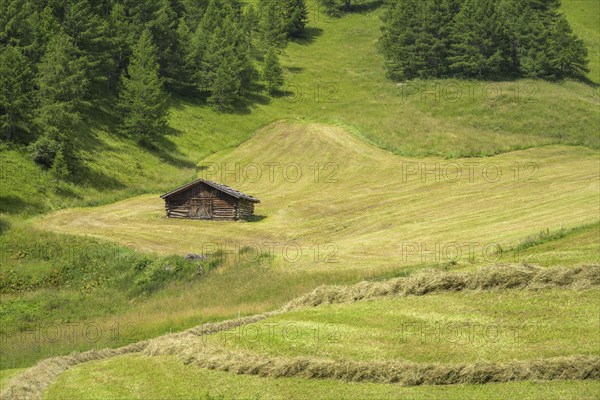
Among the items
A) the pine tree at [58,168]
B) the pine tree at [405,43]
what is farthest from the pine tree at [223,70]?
the pine tree at [58,168]

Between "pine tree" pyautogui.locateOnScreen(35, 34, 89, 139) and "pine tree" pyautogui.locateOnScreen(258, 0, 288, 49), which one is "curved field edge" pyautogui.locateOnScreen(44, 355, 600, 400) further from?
"pine tree" pyautogui.locateOnScreen(258, 0, 288, 49)

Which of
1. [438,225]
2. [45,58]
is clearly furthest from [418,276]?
[45,58]

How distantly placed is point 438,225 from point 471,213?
460 centimetres

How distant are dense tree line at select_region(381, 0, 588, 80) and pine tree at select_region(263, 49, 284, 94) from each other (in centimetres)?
2314

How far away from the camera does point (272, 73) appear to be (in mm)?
117062

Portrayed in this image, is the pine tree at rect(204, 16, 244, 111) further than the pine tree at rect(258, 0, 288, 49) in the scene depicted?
No

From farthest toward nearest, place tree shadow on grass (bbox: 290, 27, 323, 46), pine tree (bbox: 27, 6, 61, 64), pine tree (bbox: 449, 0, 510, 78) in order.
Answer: tree shadow on grass (bbox: 290, 27, 323, 46), pine tree (bbox: 449, 0, 510, 78), pine tree (bbox: 27, 6, 61, 64)

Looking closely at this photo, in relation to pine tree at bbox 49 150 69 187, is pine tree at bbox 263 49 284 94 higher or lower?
higher

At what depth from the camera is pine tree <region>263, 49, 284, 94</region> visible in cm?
11656

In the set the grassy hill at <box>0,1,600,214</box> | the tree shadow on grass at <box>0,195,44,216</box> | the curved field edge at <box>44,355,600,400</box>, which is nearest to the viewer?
the curved field edge at <box>44,355,600,400</box>

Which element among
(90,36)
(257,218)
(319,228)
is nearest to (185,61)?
(90,36)

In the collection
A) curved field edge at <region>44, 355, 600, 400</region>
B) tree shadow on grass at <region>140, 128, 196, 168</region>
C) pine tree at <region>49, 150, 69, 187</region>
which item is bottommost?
curved field edge at <region>44, 355, 600, 400</region>

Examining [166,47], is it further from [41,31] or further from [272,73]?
[41,31]

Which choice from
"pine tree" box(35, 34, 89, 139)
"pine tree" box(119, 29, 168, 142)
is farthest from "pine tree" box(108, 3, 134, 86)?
"pine tree" box(35, 34, 89, 139)
